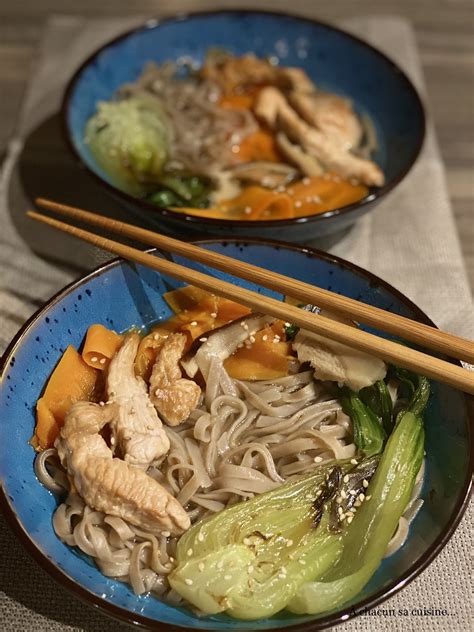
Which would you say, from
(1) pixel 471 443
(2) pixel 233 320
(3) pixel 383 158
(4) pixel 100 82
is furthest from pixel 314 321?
(4) pixel 100 82

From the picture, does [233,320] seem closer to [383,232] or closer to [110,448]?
[110,448]

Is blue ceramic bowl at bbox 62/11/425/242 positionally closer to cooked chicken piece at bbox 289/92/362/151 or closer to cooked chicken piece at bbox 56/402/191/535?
cooked chicken piece at bbox 289/92/362/151

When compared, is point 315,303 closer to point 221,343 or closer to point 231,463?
point 221,343

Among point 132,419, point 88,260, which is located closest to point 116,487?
point 132,419

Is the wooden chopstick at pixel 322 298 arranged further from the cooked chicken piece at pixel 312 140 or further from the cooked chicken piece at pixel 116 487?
the cooked chicken piece at pixel 312 140

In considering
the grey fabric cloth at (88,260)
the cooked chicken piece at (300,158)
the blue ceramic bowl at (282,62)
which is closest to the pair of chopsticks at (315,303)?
the grey fabric cloth at (88,260)

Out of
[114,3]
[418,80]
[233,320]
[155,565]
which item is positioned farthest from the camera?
[114,3]
